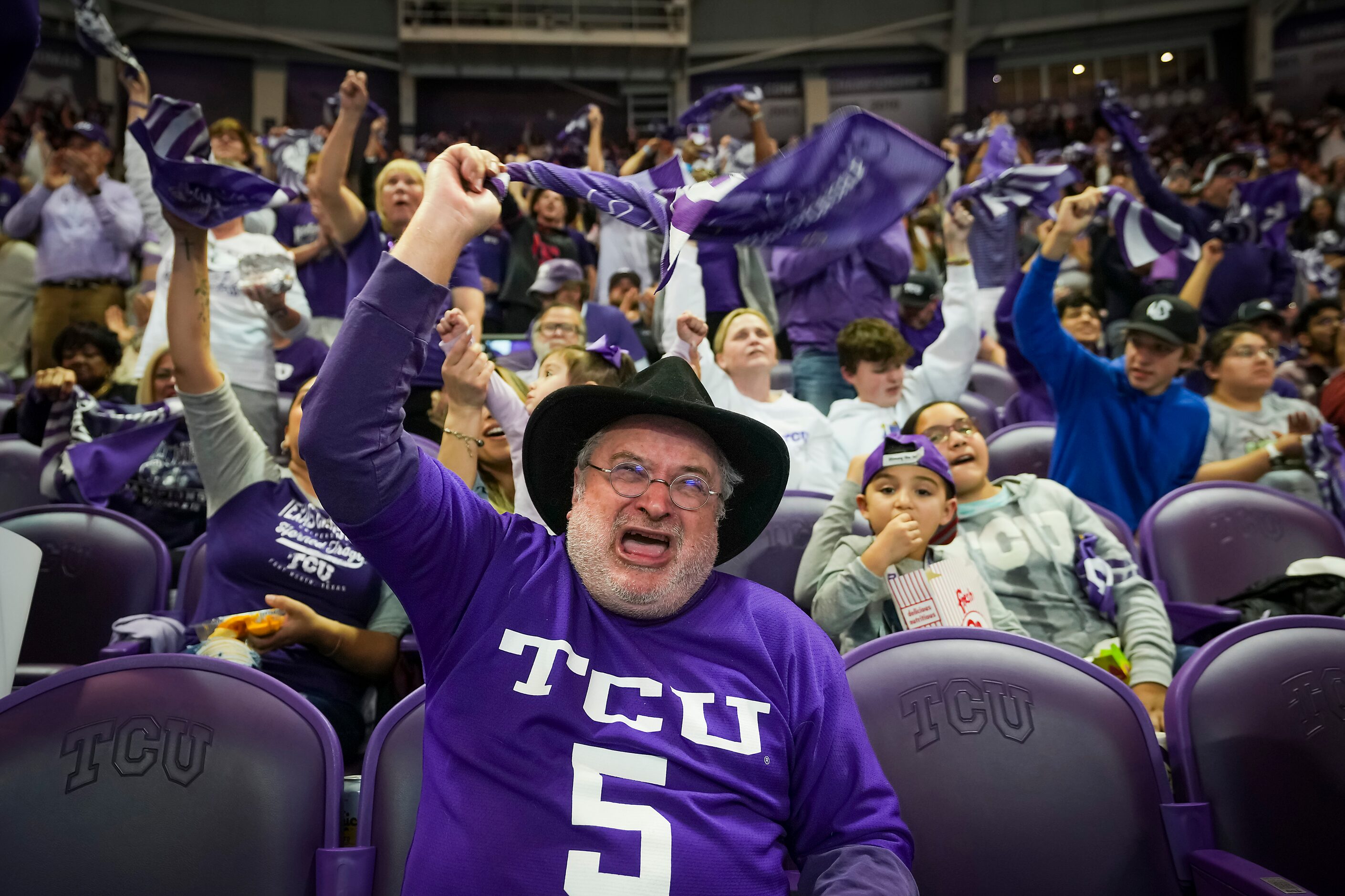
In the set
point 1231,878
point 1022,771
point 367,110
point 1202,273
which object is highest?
point 367,110

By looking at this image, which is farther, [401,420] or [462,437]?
[462,437]

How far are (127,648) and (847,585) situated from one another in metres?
1.41

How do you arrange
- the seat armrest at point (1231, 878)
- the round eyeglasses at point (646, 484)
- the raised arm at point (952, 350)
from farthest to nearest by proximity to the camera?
1. the raised arm at point (952, 350)
2. the round eyeglasses at point (646, 484)
3. the seat armrest at point (1231, 878)

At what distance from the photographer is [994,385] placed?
15.6 ft

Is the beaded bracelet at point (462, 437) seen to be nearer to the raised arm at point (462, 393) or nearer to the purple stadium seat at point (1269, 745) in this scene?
the raised arm at point (462, 393)

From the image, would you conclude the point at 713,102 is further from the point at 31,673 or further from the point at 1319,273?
the point at 1319,273

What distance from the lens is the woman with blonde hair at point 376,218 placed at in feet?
10.4

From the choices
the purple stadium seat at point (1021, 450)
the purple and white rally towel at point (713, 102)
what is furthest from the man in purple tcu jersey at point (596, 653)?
the purple and white rally towel at point (713, 102)

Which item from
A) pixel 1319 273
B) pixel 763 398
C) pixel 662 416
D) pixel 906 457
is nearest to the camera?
pixel 662 416

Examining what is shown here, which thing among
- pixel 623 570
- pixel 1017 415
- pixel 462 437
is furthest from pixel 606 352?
pixel 1017 415

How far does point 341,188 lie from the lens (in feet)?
10.5

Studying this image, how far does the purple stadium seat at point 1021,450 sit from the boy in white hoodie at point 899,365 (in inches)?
8.9

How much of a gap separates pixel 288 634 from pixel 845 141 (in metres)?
1.53

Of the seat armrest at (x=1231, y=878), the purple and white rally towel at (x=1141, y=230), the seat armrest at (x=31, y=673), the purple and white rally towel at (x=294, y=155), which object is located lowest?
the seat armrest at (x=1231, y=878)
